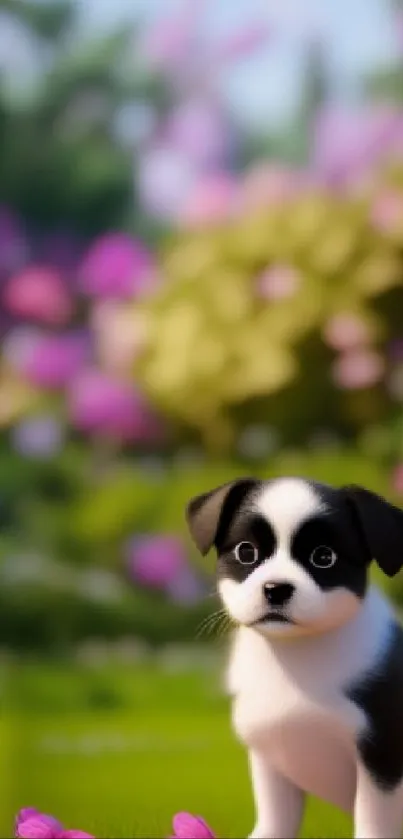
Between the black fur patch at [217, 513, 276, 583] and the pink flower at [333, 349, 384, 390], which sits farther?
the pink flower at [333, 349, 384, 390]

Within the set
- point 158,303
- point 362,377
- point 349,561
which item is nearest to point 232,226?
point 158,303

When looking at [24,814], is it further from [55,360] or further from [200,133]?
[200,133]

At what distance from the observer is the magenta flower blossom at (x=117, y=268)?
1.22 metres

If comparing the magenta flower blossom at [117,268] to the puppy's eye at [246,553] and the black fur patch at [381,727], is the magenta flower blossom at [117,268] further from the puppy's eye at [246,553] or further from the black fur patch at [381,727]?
the black fur patch at [381,727]

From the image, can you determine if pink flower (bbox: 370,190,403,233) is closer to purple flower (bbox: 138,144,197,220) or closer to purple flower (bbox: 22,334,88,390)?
purple flower (bbox: 138,144,197,220)

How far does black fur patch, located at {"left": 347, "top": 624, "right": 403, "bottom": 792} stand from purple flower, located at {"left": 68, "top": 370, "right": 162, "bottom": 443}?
41 cm

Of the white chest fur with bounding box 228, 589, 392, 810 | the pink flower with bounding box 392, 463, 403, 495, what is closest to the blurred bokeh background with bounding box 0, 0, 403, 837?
the pink flower with bounding box 392, 463, 403, 495

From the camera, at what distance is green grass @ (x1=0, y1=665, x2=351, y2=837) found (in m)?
1.13

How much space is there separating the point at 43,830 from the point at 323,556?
386 mm

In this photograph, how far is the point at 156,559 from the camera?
122cm

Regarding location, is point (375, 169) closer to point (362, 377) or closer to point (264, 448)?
point (362, 377)

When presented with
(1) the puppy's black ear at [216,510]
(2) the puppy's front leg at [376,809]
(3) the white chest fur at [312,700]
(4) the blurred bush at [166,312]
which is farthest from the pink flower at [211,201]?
(2) the puppy's front leg at [376,809]

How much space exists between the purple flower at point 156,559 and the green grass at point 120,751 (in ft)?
0.33

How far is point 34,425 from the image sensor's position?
123cm
